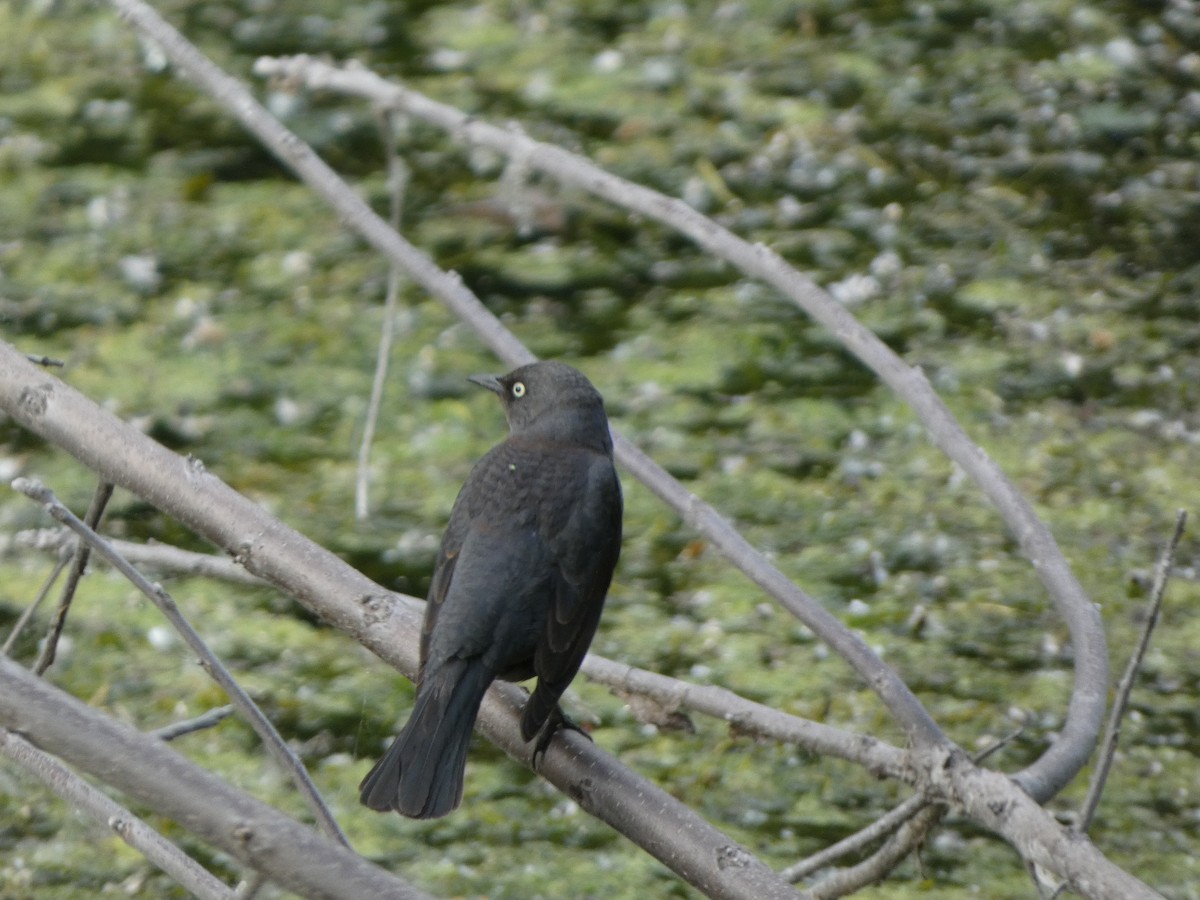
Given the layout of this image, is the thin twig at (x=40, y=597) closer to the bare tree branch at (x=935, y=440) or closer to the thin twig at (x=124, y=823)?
the thin twig at (x=124, y=823)

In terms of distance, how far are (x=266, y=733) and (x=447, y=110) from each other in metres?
2.14

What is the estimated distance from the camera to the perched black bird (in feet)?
8.86

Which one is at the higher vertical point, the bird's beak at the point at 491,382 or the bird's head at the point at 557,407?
the bird's head at the point at 557,407

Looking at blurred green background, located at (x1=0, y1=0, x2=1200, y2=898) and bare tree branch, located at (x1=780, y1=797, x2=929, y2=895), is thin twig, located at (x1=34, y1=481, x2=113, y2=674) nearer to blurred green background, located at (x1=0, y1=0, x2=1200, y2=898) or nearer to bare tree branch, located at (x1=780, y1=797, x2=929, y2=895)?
blurred green background, located at (x1=0, y1=0, x2=1200, y2=898)

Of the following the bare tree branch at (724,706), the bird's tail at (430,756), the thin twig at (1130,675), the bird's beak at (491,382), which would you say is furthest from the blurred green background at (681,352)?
the thin twig at (1130,675)

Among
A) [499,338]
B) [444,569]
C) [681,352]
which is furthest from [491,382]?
[681,352]

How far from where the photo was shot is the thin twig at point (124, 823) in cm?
221

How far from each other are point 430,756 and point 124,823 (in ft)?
1.90

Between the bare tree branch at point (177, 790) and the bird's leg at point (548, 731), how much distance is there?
0.84 meters

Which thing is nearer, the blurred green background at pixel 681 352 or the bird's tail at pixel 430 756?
the bird's tail at pixel 430 756

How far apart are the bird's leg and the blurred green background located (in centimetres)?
62

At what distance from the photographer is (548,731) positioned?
2.68 m

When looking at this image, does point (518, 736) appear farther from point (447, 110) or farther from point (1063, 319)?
point (1063, 319)

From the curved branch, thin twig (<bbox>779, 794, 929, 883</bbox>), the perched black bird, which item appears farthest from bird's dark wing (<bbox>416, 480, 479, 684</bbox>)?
thin twig (<bbox>779, 794, 929, 883</bbox>)
